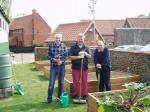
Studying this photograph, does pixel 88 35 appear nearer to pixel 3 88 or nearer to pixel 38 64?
pixel 38 64

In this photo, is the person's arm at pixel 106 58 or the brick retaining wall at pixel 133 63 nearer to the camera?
the person's arm at pixel 106 58

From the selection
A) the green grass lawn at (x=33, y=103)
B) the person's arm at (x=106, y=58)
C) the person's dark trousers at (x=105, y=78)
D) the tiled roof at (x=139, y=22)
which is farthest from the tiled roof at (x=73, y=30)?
the person's arm at (x=106, y=58)

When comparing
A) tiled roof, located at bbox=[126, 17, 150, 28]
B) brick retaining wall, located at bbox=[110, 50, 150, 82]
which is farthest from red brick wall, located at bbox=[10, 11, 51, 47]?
brick retaining wall, located at bbox=[110, 50, 150, 82]

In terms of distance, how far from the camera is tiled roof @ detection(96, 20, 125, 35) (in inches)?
2357

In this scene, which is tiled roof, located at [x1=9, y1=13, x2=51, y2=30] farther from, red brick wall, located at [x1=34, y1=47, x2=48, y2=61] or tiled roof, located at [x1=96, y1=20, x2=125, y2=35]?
red brick wall, located at [x1=34, y1=47, x2=48, y2=61]

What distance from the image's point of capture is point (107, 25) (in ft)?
205

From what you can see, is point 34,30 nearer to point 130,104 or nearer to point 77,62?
point 77,62

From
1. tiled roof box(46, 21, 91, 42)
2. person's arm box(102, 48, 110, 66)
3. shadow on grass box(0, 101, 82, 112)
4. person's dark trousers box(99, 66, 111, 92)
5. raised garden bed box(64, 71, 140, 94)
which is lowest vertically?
shadow on grass box(0, 101, 82, 112)

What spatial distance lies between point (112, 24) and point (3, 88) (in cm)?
5514

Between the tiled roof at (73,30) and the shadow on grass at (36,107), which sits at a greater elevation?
the tiled roof at (73,30)

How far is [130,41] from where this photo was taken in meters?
32.1

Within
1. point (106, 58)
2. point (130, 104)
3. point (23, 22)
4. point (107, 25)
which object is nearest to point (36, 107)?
point (106, 58)

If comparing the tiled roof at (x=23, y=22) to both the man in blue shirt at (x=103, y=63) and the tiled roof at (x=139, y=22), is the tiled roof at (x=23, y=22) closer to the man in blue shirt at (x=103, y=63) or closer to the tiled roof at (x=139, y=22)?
the tiled roof at (x=139, y=22)

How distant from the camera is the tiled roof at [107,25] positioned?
59875 mm
